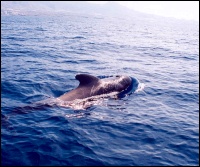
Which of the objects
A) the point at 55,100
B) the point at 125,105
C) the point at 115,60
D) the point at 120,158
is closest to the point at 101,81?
the point at 125,105

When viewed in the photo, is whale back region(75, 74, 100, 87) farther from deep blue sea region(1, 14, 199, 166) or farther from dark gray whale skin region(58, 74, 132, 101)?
deep blue sea region(1, 14, 199, 166)

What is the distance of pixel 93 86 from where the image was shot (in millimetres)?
14594

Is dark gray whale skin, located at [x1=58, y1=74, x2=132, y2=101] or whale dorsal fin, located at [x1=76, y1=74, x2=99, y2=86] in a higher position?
whale dorsal fin, located at [x1=76, y1=74, x2=99, y2=86]

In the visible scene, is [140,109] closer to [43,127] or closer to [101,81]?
[101,81]

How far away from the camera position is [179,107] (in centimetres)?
1438

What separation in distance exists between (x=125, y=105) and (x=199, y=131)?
4.04 m

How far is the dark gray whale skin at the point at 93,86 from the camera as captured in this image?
1366cm

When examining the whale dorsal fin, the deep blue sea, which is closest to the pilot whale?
the whale dorsal fin

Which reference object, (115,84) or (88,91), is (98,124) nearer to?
(88,91)

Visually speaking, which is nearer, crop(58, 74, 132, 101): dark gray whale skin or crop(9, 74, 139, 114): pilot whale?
crop(9, 74, 139, 114): pilot whale

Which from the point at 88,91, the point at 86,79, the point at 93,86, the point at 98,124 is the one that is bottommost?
the point at 98,124

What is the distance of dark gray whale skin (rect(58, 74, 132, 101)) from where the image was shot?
13.7 m

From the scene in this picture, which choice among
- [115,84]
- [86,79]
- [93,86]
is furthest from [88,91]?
[115,84]

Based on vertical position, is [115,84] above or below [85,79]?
below
